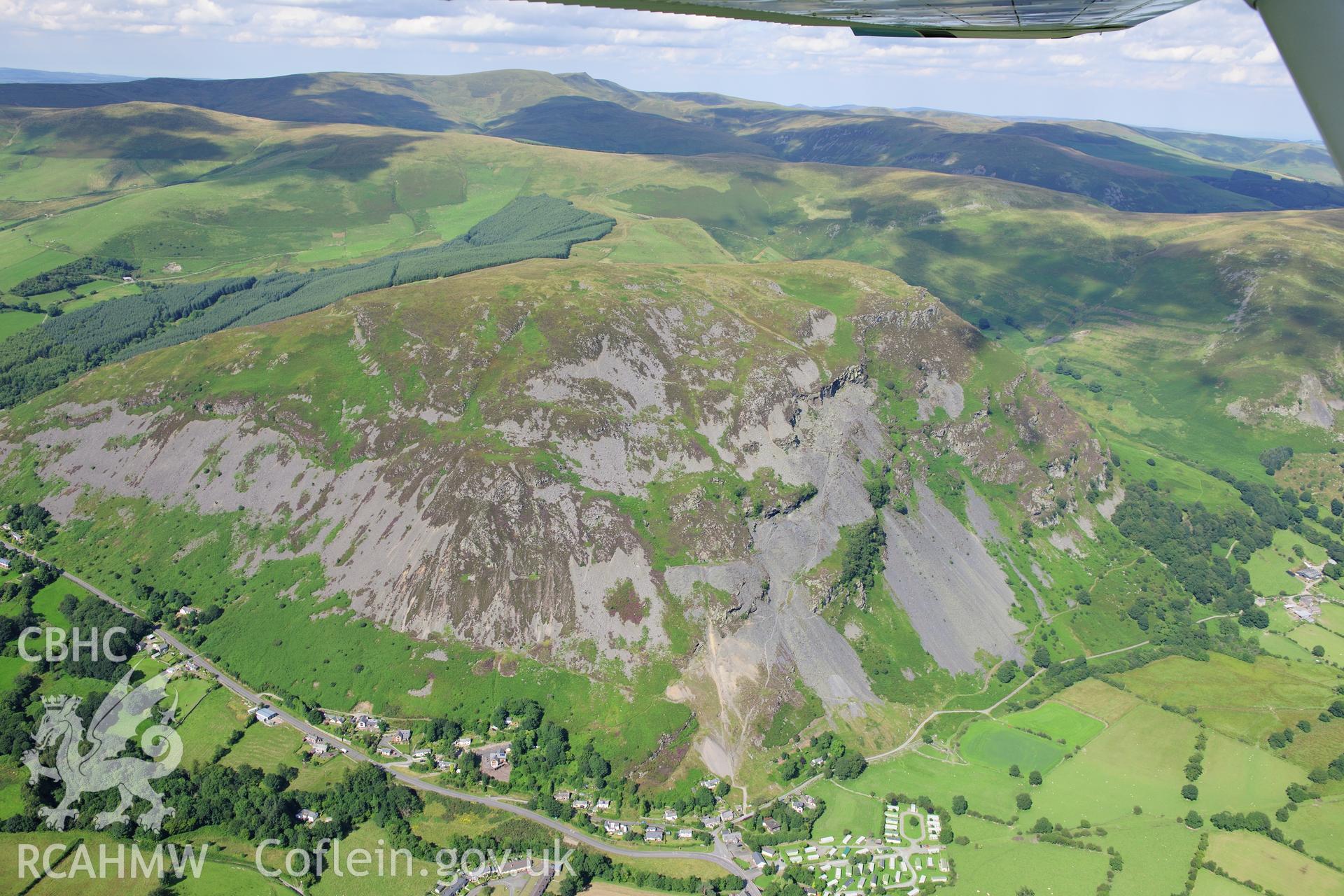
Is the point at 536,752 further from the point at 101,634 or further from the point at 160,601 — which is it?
the point at 101,634

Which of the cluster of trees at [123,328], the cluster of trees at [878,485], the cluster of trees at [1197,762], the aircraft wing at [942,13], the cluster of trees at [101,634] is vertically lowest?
the cluster of trees at [1197,762]

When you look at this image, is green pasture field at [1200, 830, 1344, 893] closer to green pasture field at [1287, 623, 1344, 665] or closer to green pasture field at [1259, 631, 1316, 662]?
green pasture field at [1259, 631, 1316, 662]

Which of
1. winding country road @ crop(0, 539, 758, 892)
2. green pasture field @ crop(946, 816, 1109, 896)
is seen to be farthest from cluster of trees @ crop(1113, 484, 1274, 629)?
winding country road @ crop(0, 539, 758, 892)

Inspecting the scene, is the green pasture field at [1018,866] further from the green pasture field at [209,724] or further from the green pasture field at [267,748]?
the green pasture field at [209,724]

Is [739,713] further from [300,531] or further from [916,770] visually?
[300,531]

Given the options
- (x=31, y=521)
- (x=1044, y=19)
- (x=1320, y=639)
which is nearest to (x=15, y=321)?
(x=31, y=521)

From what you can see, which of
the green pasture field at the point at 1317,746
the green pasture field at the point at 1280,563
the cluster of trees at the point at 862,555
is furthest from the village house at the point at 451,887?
the green pasture field at the point at 1280,563
